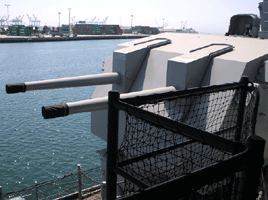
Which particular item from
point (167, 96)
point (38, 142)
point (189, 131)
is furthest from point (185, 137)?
point (38, 142)

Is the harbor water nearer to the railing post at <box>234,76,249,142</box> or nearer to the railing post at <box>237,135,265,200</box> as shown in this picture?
the railing post at <box>234,76,249,142</box>

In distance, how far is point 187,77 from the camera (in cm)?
505

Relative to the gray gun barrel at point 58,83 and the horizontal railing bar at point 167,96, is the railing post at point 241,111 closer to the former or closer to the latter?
the horizontal railing bar at point 167,96

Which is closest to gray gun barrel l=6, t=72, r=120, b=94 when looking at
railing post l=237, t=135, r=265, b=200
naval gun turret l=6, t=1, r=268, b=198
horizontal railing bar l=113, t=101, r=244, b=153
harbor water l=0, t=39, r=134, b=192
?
naval gun turret l=6, t=1, r=268, b=198

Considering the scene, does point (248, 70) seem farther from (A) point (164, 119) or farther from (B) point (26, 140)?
(B) point (26, 140)

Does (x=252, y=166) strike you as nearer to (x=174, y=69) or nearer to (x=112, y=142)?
(x=112, y=142)

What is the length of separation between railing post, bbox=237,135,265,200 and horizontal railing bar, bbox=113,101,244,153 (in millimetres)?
133

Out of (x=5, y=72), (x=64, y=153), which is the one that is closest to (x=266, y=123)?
(x=64, y=153)

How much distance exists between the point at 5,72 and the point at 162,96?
3102 cm

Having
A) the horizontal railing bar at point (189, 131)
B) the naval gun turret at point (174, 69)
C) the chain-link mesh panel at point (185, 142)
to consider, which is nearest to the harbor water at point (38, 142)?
the naval gun turret at point (174, 69)

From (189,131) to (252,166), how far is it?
38 centimetres

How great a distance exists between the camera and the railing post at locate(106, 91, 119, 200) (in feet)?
6.68

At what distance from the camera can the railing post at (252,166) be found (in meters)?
1.14

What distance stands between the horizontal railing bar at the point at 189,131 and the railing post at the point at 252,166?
5.2 inches
